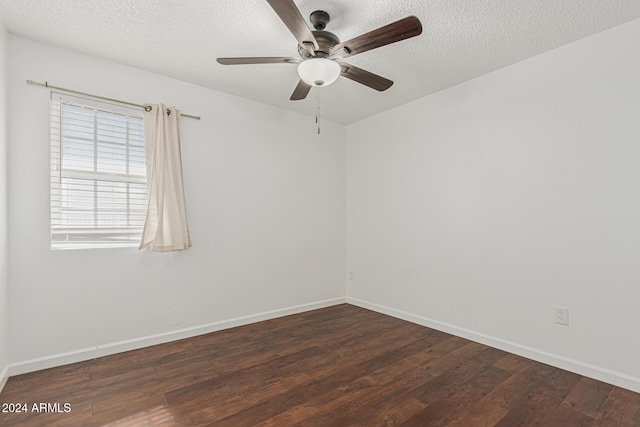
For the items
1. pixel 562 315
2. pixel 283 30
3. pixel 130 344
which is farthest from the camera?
pixel 130 344

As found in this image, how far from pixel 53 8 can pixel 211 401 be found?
271 cm

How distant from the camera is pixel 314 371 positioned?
2377 mm

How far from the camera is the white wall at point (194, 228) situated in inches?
93.7

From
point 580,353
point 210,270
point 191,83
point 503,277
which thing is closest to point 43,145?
point 191,83

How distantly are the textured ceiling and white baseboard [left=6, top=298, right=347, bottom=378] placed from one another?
2.42m

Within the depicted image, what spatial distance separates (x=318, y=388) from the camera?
7.01 ft

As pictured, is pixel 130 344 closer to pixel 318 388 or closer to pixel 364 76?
pixel 318 388

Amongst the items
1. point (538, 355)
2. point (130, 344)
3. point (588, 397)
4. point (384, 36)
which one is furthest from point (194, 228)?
point (588, 397)

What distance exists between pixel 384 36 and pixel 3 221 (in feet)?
9.17

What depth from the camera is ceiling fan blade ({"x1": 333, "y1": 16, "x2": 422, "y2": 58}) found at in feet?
5.53

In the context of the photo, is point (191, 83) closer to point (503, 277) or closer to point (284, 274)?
point (284, 274)

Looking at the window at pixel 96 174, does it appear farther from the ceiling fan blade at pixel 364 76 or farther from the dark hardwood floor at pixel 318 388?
the ceiling fan blade at pixel 364 76

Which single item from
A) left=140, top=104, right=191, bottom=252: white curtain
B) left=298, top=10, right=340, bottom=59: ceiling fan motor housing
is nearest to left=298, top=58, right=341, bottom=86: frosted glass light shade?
left=298, top=10, right=340, bottom=59: ceiling fan motor housing

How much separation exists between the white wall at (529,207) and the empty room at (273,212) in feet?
0.05
